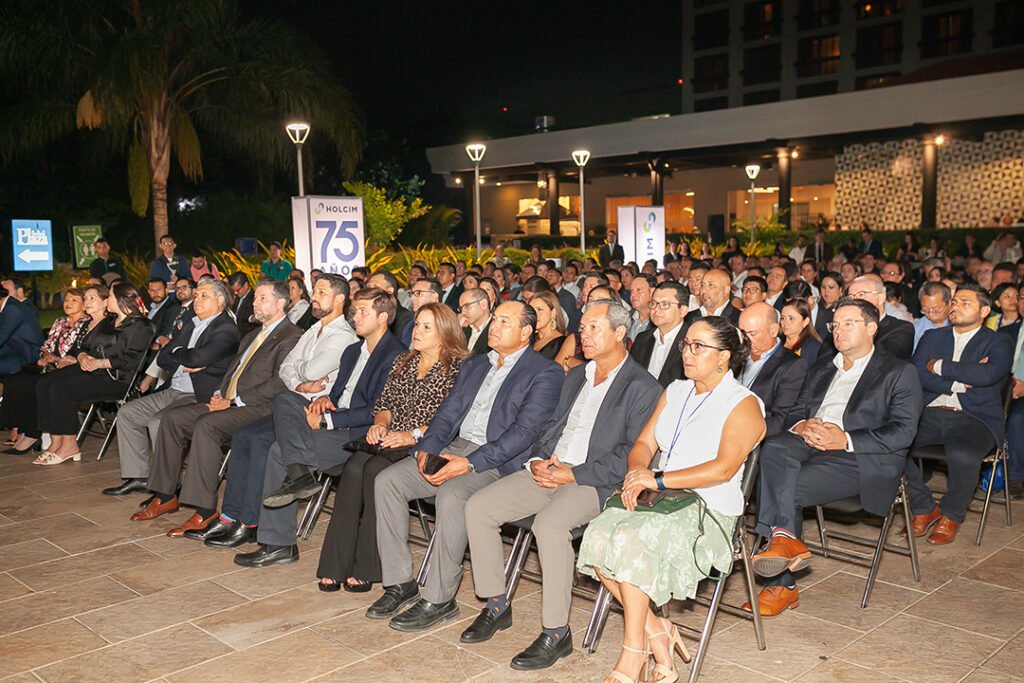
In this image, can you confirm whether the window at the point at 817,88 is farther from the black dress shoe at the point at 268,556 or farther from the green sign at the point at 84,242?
the black dress shoe at the point at 268,556

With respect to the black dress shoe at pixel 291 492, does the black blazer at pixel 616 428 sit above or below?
above

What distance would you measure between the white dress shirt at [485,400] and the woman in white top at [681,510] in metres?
0.97

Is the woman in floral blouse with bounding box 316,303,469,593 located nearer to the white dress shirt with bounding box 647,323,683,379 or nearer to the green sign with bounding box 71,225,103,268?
the white dress shirt with bounding box 647,323,683,379

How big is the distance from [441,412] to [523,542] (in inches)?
29.9

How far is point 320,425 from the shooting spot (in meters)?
5.23

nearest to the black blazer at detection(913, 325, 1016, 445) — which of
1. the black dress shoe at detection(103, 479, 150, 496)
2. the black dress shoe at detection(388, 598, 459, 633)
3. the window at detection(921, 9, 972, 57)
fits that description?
the black dress shoe at detection(388, 598, 459, 633)

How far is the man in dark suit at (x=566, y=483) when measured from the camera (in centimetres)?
381

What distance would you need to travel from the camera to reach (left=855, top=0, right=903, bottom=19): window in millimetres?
48469

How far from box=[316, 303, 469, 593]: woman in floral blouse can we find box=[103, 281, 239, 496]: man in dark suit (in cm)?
176

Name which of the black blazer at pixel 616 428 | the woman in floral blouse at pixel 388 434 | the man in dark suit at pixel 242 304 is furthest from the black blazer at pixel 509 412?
the man in dark suit at pixel 242 304

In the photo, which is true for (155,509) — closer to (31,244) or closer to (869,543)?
(869,543)

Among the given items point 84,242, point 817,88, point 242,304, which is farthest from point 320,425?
point 817,88

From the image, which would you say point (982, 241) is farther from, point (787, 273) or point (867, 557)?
point (867, 557)

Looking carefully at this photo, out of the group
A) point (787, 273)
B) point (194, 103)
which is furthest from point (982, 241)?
point (194, 103)
